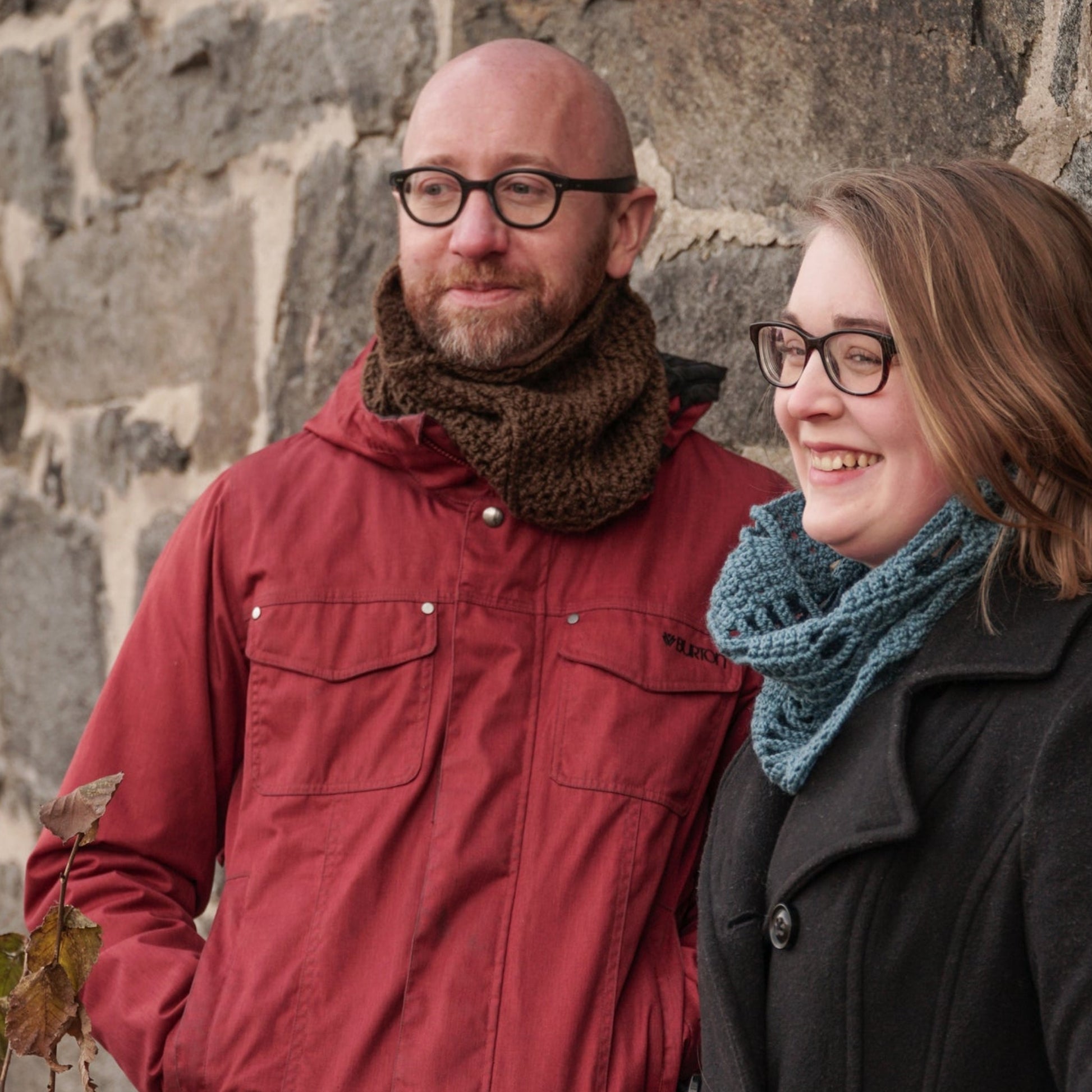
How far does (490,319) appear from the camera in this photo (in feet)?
6.86

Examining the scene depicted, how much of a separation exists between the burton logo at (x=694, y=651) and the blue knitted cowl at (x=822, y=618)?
0.94 ft

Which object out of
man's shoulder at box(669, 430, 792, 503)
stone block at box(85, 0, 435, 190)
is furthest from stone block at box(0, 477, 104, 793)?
man's shoulder at box(669, 430, 792, 503)

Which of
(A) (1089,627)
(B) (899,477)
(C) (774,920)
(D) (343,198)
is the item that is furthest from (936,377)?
(D) (343,198)

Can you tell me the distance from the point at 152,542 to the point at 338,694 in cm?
144

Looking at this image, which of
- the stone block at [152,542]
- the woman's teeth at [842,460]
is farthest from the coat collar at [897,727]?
the stone block at [152,542]

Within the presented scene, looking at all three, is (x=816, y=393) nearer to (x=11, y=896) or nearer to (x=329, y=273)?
(x=329, y=273)

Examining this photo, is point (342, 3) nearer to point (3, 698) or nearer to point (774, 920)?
point (3, 698)

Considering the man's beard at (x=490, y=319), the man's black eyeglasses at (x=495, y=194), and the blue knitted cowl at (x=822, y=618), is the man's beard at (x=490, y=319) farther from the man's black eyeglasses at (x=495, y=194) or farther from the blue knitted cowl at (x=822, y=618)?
the blue knitted cowl at (x=822, y=618)

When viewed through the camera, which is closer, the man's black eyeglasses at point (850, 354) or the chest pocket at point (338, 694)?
the man's black eyeglasses at point (850, 354)

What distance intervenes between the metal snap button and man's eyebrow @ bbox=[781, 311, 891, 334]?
1.95 ft

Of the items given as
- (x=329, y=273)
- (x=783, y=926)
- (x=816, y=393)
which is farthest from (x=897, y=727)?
(x=329, y=273)

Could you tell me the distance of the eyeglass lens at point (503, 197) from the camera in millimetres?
2117

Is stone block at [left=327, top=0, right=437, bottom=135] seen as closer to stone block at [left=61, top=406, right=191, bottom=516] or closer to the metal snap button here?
stone block at [left=61, top=406, right=191, bottom=516]

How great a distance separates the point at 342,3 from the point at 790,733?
6.49 ft
